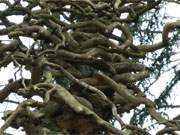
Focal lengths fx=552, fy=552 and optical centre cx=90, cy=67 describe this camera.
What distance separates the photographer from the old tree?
1890mm

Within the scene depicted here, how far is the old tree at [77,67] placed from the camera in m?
1.89

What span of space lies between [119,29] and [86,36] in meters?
0.14

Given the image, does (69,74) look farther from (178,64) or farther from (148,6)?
(178,64)

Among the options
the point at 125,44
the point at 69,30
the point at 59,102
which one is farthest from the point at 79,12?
the point at 59,102

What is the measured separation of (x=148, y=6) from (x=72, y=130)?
66 centimetres

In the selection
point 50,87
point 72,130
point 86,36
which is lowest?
point 72,130

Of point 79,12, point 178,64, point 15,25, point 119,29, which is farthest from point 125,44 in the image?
point 178,64

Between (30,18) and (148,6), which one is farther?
(148,6)

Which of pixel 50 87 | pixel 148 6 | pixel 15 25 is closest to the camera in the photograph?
pixel 50 87

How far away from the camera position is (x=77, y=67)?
216 centimetres

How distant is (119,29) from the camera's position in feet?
7.42

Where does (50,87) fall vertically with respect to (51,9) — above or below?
below

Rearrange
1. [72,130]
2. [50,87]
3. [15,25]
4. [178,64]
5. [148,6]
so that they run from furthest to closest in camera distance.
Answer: [178,64] < [148,6] < [15,25] < [72,130] < [50,87]

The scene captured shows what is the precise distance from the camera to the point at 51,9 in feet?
7.41
